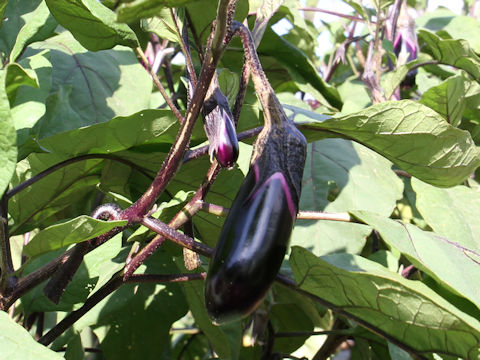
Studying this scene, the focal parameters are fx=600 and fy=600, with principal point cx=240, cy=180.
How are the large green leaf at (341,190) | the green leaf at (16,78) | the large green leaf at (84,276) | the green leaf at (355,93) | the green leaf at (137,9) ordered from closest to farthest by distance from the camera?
the green leaf at (137,9) → the green leaf at (16,78) → the large green leaf at (84,276) → the large green leaf at (341,190) → the green leaf at (355,93)

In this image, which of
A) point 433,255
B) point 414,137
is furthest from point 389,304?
point 414,137

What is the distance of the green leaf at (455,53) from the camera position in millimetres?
979

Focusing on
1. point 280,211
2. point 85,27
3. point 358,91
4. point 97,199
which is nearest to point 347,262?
point 280,211

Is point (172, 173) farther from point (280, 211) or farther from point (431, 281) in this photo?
point (431, 281)

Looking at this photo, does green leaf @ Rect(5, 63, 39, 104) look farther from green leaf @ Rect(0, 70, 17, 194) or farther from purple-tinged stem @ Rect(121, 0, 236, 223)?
purple-tinged stem @ Rect(121, 0, 236, 223)

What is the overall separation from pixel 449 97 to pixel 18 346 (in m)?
0.68

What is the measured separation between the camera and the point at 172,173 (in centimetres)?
51

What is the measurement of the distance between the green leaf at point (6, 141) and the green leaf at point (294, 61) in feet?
1.78

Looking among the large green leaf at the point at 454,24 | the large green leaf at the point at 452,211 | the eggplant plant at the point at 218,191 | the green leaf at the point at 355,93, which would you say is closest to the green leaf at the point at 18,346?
the eggplant plant at the point at 218,191

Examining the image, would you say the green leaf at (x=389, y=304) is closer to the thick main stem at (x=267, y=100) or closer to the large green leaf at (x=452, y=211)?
the thick main stem at (x=267, y=100)

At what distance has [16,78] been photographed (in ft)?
1.81

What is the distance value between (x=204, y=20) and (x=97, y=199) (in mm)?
388

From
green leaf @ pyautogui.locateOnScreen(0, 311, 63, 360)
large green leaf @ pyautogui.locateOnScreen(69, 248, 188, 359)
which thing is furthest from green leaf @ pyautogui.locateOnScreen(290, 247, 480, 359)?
large green leaf @ pyautogui.locateOnScreen(69, 248, 188, 359)

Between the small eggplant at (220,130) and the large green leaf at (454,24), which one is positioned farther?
the large green leaf at (454,24)
